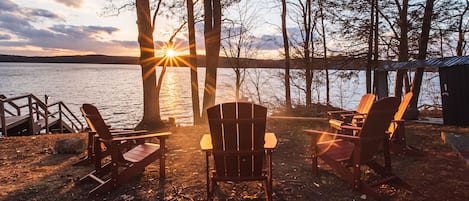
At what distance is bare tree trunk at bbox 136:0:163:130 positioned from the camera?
7402 mm

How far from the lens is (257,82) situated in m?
17.0

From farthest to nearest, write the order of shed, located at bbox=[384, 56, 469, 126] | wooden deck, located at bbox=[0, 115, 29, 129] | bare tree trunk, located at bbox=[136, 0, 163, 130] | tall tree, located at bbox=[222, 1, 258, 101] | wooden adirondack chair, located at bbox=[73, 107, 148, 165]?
tall tree, located at bbox=[222, 1, 258, 101] < wooden deck, located at bbox=[0, 115, 29, 129] < shed, located at bbox=[384, 56, 469, 126] < bare tree trunk, located at bbox=[136, 0, 163, 130] < wooden adirondack chair, located at bbox=[73, 107, 148, 165]

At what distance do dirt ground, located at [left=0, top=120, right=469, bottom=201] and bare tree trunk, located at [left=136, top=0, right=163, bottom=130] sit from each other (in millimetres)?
2697

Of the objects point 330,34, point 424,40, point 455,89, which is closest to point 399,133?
point 455,89

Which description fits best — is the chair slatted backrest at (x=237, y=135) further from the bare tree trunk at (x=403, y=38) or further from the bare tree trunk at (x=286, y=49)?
the bare tree trunk at (x=286, y=49)

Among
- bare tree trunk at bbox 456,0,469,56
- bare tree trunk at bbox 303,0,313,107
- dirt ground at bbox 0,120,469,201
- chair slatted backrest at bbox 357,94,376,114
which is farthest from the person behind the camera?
bare tree trunk at bbox 303,0,313,107

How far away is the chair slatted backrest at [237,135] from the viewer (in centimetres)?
285

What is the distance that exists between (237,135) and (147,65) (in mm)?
5132

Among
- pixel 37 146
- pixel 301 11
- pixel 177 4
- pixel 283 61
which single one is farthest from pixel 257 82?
pixel 37 146

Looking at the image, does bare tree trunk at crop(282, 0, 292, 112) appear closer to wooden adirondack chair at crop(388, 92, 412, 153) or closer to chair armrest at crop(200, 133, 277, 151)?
wooden adirondack chair at crop(388, 92, 412, 153)

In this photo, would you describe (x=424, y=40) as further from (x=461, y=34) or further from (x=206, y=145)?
(x=206, y=145)

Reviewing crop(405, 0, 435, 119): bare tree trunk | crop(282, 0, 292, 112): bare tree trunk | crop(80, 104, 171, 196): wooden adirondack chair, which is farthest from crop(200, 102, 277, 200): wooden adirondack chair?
crop(282, 0, 292, 112): bare tree trunk

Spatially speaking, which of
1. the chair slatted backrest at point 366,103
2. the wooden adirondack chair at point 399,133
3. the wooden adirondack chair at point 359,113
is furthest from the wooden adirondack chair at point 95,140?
the chair slatted backrest at point 366,103

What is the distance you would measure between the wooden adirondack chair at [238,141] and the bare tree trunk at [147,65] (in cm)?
506
